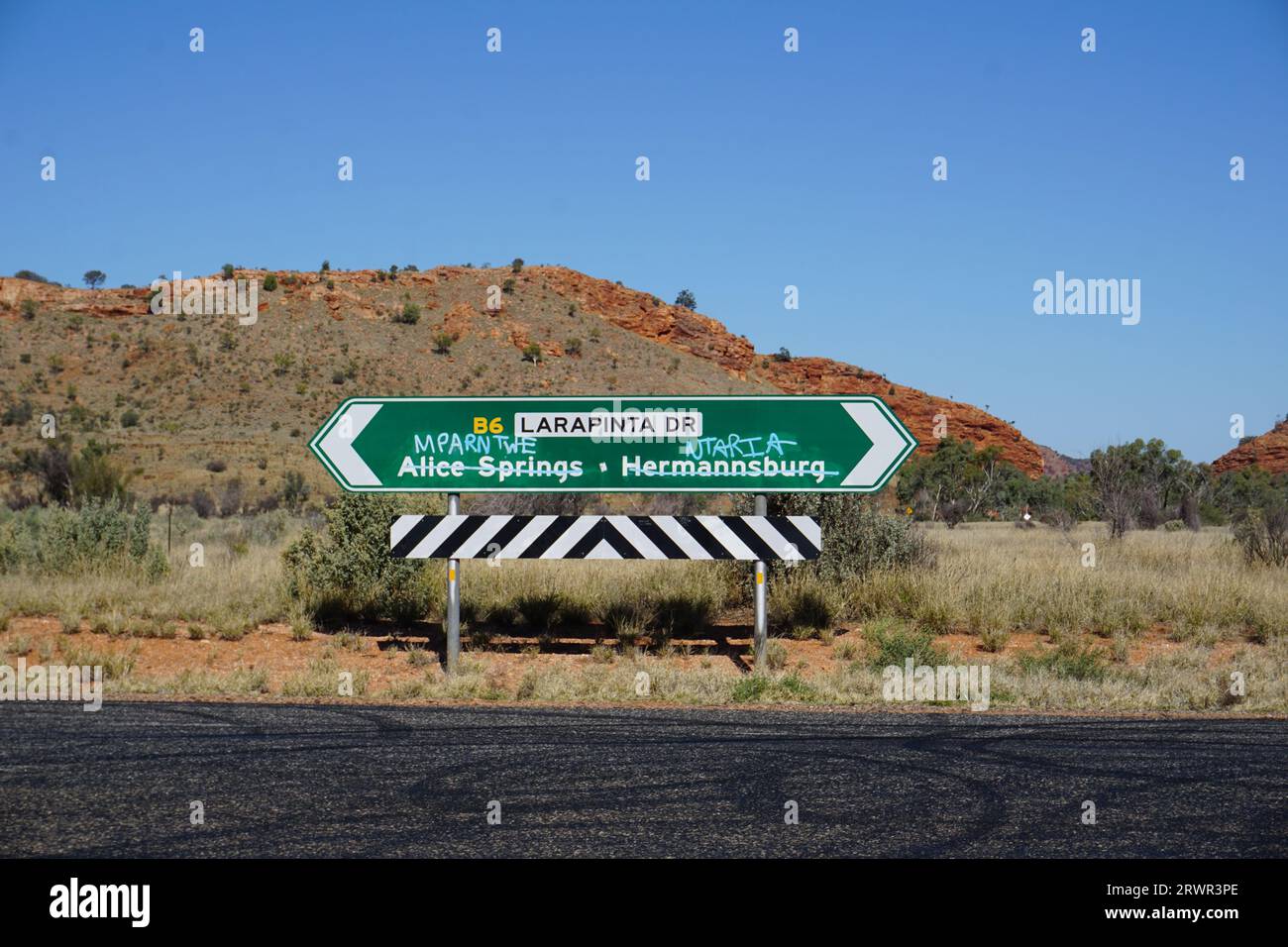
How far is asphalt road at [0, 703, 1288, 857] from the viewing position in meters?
5.89

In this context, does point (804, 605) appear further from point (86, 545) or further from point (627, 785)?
point (86, 545)

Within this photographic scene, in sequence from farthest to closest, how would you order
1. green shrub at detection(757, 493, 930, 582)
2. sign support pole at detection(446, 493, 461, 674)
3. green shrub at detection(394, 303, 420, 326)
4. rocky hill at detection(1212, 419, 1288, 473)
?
rocky hill at detection(1212, 419, 1288, 473) < green shrub at detection(394, 303, 420, 326) < green shrub at detection(757, 493, 930, 582) < sign support pole at detection(446, 493, 461, 674)

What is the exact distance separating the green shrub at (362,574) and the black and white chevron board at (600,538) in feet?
7.82

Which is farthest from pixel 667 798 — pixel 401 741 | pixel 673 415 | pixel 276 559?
pixel 276 559

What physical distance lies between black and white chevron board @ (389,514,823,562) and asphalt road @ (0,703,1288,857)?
3.74 metres

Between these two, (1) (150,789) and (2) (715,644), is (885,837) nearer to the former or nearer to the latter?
(1) (150,789)

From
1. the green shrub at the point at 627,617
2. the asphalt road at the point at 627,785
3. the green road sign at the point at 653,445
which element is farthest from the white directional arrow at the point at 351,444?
the asphalt road at the point at 627,785

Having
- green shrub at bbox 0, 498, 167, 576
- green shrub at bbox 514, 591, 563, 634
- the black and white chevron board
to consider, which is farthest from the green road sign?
green shrub at bbox 0, 498, 167, 576

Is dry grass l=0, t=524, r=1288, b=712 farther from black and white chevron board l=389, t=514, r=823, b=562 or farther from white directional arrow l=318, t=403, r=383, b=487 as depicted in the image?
white directional arrow l=318, t=403, r=383, b=487

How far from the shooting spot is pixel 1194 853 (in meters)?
5.69

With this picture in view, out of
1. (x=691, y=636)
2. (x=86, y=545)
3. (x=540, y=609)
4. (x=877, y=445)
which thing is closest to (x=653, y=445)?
(x=877, y=445)

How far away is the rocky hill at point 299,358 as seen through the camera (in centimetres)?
5641
